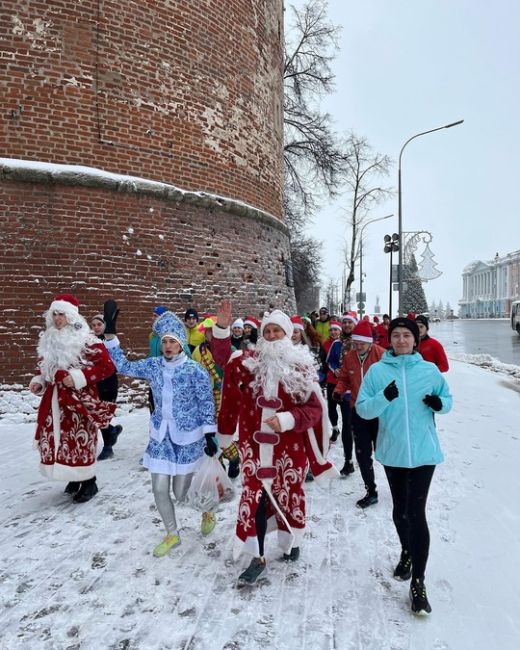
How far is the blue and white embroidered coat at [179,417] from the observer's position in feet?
11.8

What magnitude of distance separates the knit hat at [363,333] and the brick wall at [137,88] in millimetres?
4940

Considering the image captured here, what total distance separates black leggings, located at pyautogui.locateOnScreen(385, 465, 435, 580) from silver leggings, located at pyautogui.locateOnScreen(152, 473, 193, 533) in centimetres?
150

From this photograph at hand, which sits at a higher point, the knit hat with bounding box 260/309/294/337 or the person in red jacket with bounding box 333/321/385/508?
the knit hat with bounding box 260/309/294/337

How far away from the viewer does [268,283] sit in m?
10.8

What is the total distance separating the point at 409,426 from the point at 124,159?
262 inches

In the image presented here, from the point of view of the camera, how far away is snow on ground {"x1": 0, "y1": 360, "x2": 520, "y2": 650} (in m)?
2.70

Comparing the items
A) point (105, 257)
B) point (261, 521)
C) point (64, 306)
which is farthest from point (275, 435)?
point (105, 257)

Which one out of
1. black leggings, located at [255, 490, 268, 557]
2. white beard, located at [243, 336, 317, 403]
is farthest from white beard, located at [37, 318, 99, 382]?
black leggings, located at [255, 490, 268, 557]

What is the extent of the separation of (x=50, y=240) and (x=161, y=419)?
4.83 meters

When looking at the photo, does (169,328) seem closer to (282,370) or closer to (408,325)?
(282,370)

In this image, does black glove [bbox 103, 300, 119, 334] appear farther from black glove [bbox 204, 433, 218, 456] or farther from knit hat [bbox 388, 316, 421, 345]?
knit hat [bbox 388, 316, 421, 345]

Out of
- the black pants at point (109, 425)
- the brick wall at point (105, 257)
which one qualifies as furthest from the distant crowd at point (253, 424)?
the brick wall at point (105, 257)

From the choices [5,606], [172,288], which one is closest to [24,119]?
[172,288]

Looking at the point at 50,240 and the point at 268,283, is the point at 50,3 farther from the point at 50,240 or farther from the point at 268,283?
the point at 268,283
